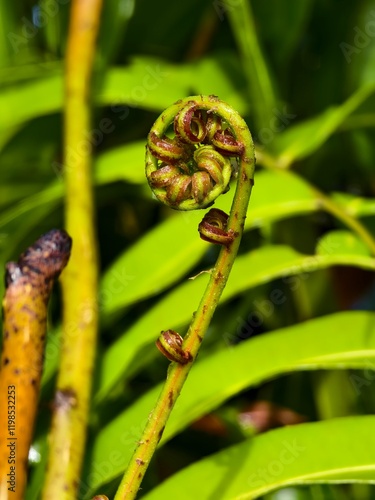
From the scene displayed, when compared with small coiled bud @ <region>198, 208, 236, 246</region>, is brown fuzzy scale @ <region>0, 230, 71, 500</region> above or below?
above

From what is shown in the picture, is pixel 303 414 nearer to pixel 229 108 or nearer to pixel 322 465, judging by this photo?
pixel 322 465

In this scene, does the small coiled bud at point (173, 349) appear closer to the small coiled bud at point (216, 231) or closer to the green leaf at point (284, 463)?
the small coiled bud at point (216, 231)

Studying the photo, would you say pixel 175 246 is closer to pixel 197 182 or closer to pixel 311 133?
pixel 311 133

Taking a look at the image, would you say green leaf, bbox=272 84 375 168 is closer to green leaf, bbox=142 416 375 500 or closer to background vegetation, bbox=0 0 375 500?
background vegetation, bbox=0 0 375 500

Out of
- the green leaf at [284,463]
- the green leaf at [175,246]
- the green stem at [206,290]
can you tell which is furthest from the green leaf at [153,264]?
the green stem at [206,290]

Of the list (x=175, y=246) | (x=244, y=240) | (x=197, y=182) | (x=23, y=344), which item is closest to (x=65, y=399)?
(x=23, y=344)

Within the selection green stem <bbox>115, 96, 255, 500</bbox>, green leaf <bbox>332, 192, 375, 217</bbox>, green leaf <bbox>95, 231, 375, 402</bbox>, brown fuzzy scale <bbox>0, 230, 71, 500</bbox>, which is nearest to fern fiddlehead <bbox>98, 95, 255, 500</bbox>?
green stem <bbox>115, 96, 255, 500</bbox>
